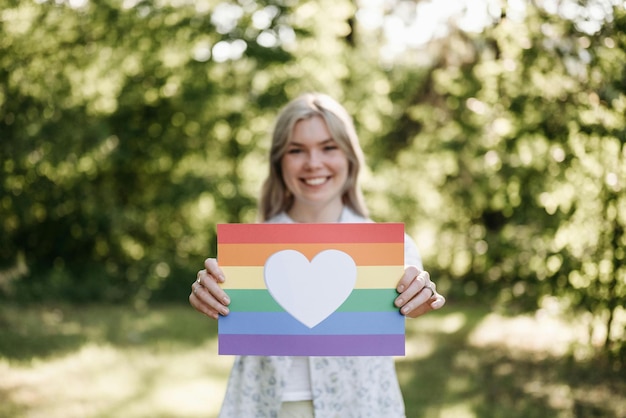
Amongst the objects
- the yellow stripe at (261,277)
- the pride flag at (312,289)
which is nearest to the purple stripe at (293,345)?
the pride flag at (312,289)

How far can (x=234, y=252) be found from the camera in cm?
171

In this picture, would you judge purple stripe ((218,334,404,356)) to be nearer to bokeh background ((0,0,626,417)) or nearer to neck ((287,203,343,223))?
neck ((287,203,343,223))

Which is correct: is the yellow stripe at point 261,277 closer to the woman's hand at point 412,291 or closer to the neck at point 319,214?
the woman's hand at point 412,291

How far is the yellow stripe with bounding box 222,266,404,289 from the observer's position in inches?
66.8

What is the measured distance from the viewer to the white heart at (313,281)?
1.72 metres

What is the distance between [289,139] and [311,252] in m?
0.65

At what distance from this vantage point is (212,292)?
171 centimetres

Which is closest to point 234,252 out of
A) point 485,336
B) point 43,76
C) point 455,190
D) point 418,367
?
point 418,367

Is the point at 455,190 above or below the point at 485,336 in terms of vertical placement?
above

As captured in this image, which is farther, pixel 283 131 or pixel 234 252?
pixel 283 131

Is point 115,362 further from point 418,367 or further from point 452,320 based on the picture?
point 452,320

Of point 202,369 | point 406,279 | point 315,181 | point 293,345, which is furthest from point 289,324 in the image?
point 202,369

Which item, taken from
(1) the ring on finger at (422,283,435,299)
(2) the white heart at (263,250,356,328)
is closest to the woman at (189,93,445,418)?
(1) the ring on finger at (422,283,435,299)

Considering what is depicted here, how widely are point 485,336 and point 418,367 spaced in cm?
126
